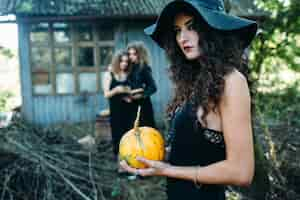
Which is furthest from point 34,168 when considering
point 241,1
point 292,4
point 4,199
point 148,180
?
point 292,4

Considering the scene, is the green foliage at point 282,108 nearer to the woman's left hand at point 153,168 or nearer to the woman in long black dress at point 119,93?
the woman in long black dress at point 119,93

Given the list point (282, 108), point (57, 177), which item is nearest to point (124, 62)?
point (57, 177)

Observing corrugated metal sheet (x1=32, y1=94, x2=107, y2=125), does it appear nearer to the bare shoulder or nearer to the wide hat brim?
the wide hat brim

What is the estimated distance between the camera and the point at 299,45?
1264 centimetres

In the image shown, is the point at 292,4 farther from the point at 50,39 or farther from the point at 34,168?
the point at 34,168

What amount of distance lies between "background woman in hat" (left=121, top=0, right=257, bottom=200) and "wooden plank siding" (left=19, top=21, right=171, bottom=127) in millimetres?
6785

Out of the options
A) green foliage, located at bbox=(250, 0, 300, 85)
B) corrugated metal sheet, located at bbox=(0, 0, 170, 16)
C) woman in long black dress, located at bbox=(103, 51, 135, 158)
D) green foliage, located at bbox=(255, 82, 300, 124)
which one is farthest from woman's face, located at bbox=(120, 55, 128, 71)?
green foliage, located at bbox=(250, 0, 300, 85)

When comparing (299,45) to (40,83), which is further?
(299,45)

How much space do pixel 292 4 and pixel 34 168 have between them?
9.91 m

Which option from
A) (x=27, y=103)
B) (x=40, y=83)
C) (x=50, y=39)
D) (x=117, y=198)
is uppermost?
(x=50, y=39)

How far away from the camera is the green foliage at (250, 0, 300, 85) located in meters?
10.8

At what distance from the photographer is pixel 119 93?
4.74m

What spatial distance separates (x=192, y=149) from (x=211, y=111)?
0.72ft

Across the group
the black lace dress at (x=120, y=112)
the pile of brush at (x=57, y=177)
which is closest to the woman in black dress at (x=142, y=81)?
the black lace dress at (x=120, y=112)
